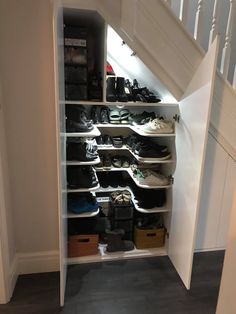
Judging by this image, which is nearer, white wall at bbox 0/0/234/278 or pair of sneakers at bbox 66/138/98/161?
white wall at bbox 0/0/234/278

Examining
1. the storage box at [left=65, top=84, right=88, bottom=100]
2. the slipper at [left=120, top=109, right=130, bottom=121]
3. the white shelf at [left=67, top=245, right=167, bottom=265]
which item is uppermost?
the storage box at [left=65, top=84, right=88, bottom=100]

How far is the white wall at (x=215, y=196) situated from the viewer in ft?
6.61

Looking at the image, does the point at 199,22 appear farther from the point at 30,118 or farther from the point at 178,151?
the point at 30,118

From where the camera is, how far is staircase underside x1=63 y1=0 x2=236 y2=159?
154 cm

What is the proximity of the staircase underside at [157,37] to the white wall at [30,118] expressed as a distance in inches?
11.0

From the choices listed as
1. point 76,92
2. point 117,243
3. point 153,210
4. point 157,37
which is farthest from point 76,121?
point 117,243

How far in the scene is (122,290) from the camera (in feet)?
5.80

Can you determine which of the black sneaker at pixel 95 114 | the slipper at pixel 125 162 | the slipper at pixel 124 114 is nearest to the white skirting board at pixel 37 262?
the slipper at pixel 125 162

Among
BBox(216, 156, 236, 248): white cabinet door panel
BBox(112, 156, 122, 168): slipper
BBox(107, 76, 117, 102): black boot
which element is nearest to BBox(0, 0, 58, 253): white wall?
BBox(107, 76, 117, 102): black boot

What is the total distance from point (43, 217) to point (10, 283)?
460 mm

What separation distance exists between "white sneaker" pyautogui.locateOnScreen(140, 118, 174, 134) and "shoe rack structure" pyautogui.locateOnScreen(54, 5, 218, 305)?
0.06 metres

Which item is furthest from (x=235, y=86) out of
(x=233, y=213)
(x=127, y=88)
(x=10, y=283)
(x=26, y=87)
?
(x=10, y=283)

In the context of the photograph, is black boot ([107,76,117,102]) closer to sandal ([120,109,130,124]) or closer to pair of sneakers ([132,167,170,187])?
sandal ([120,109,130,124])

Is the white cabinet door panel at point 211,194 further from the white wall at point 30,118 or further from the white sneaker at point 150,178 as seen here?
the white wall at point 30,118
